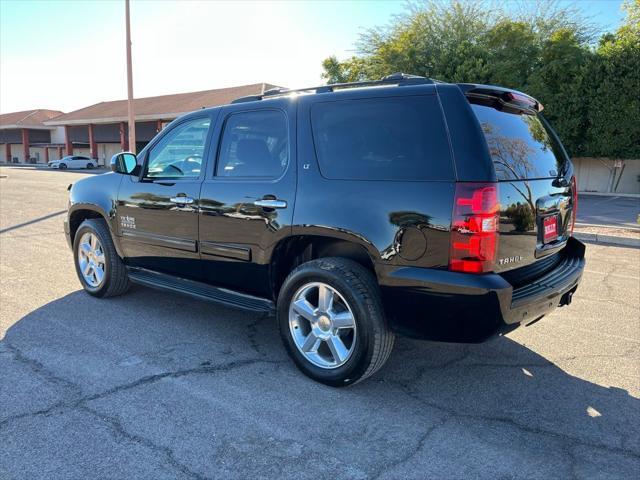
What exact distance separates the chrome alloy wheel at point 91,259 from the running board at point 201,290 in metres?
0.44

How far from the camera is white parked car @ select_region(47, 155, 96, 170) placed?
4312 cm

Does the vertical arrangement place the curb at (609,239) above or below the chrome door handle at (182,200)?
below

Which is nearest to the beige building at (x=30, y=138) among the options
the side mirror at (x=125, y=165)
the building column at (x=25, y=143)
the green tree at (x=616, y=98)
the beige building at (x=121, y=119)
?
the building column at (x=25, y=143)

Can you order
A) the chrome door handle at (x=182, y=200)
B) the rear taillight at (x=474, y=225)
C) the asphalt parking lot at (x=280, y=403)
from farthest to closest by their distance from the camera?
the chrome door handle at (x=182, y=200) < the rear taillight at (x=474, y=225) < the asphalt parking lot at (x=280, y=403)

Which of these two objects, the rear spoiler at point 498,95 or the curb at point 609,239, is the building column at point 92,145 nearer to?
the curb at point 609,239

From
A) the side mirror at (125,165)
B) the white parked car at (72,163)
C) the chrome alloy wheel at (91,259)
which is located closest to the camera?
the side mirror at (125,165)

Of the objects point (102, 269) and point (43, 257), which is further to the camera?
point (43, 257)

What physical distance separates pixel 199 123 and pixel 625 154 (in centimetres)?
2101

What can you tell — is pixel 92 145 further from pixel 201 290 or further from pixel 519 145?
pixel 519 145

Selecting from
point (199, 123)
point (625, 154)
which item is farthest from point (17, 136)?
point (199, 123)

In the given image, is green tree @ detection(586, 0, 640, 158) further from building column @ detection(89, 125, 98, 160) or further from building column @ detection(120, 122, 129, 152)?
building column @ detection(89, 125, 98, 160)

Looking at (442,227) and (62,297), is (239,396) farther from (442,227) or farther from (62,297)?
(62,297)

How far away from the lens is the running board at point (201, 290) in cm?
391

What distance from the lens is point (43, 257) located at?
285 inches
